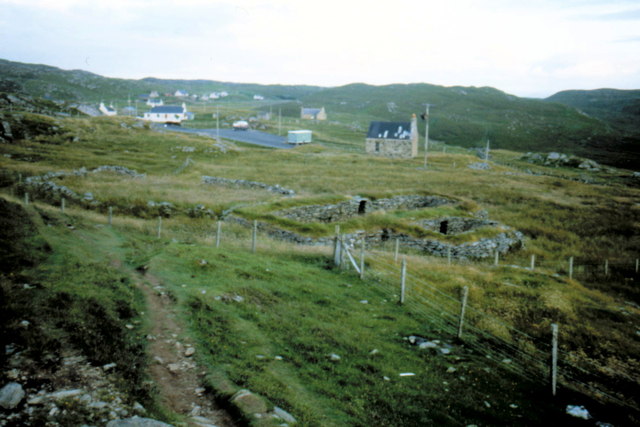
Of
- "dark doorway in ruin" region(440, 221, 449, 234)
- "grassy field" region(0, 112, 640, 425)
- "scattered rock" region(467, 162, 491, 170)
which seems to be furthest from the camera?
"scattered rock" region(467, 162, 491, 170)

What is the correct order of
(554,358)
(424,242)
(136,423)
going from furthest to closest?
(424,242) → (554,358) → (136,423)

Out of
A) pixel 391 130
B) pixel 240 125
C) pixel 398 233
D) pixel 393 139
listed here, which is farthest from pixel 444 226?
pixel 240 125

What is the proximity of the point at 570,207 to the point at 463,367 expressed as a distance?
49899mm

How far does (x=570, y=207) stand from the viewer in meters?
53.8

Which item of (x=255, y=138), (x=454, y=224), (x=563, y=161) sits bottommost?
(x=454, y=224)

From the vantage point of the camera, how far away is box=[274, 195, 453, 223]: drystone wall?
36.8 meters

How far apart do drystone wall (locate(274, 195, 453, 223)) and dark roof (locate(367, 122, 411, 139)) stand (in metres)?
54.9

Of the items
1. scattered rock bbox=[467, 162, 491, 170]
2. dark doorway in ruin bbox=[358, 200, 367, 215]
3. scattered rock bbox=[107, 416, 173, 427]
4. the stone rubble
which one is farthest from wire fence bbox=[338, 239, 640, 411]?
scattered rock bbox=[467, 162, 491, 170]

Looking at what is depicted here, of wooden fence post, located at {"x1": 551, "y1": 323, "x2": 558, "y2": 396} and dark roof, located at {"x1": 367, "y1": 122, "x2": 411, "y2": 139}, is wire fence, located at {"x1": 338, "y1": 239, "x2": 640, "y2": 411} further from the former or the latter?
dark roof, located at {"x1": 367, "y1": 122, "x2": 411, "y2": 139}

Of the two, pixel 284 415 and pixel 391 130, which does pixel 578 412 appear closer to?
pixel 284 415

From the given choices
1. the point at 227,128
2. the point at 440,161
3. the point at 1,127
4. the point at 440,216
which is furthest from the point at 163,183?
the point at 227,128

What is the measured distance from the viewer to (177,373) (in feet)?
32.4

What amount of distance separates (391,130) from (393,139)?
264 centimetres

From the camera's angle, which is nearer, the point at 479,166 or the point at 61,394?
the point at 61,394
